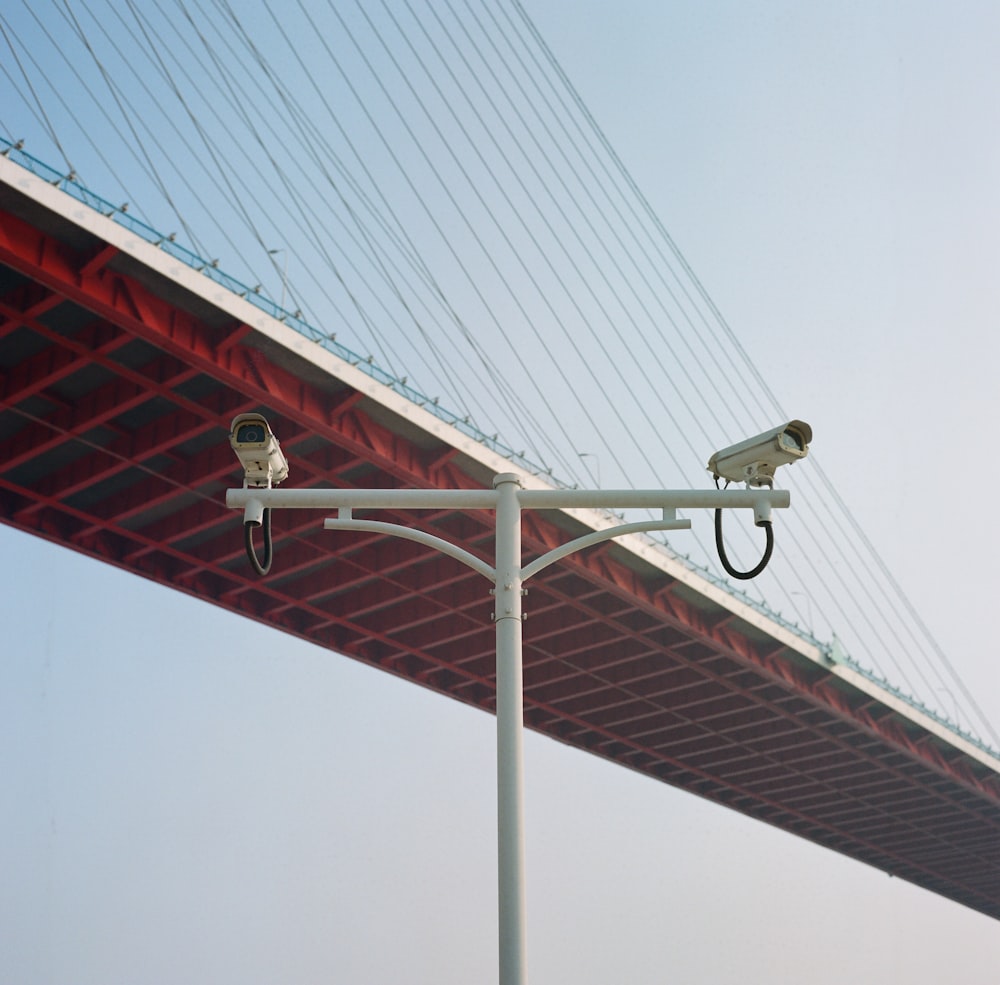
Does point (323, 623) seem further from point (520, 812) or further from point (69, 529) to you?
point (520, 812)

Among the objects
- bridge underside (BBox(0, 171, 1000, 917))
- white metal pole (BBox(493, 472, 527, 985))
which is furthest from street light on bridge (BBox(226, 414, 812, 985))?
bridge underside (BBox(0, 171, 1000, 917))

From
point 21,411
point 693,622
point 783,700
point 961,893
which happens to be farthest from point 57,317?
point 961,893

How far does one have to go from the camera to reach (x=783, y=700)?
5319 centimetres

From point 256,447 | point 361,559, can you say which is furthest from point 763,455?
point 361,559

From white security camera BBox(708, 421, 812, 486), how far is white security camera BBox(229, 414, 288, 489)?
8.87ft

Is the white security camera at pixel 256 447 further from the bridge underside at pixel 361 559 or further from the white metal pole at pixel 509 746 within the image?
the bridge underside at pixel 361 559

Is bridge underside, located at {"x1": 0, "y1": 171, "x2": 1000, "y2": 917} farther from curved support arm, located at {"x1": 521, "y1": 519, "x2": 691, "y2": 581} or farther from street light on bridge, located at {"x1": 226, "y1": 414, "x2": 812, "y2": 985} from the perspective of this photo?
curved support arm, located at {"x1": 521, "y1": 519, "x2": 691, "y2": 581}

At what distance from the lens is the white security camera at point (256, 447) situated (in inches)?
339

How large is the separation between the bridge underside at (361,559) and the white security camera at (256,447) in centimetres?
1886

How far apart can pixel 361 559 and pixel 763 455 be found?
32.0 meters

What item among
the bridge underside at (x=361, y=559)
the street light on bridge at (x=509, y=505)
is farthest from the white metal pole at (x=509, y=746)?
the bridge underside at (x=361, y=559)

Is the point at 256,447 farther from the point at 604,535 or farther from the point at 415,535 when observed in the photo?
the point at 604,535

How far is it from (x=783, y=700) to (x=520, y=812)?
151 feet

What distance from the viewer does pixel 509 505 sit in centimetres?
914
